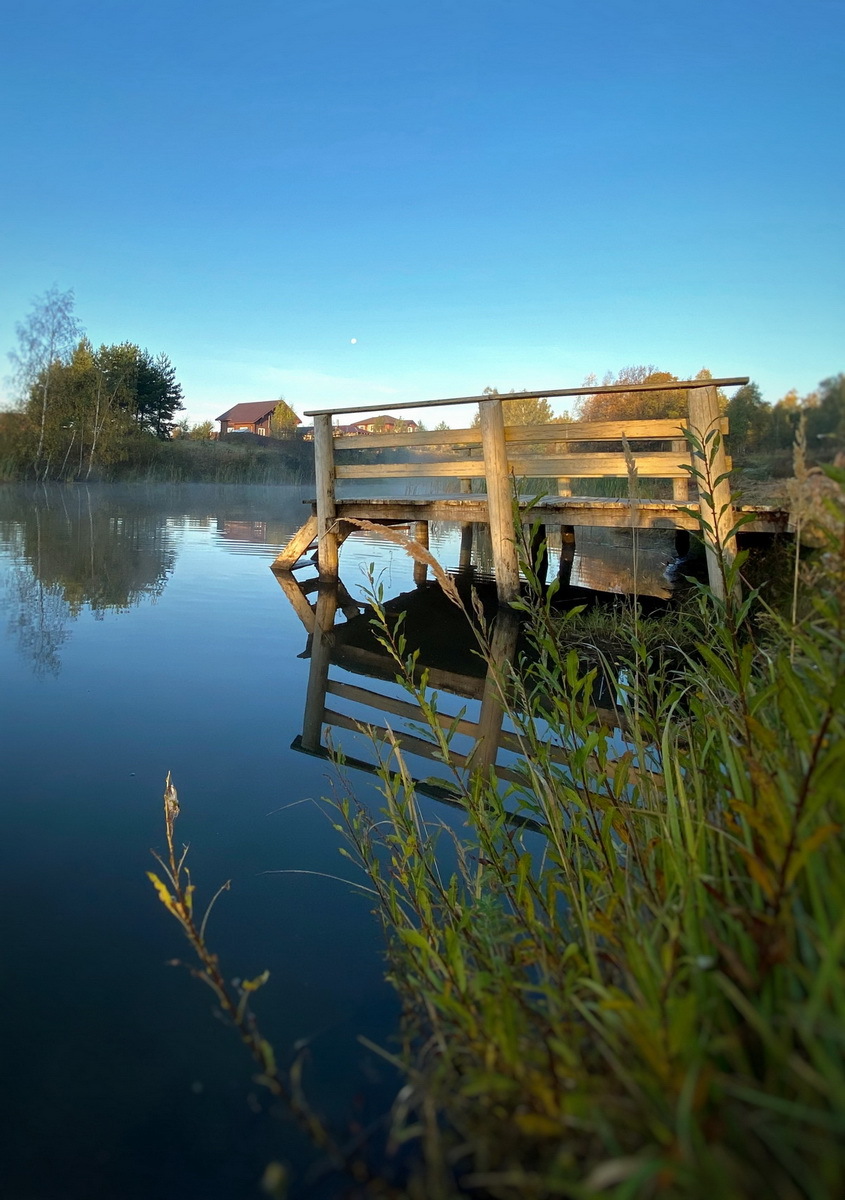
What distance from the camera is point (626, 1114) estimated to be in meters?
0.63

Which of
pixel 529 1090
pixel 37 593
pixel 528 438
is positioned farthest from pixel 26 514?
pixel 529 1090

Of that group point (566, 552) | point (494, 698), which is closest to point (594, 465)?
point (566, 552)

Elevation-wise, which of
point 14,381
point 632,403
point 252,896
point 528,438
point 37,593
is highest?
point 14,381

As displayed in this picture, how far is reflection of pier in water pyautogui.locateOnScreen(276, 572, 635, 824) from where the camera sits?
9.26ft

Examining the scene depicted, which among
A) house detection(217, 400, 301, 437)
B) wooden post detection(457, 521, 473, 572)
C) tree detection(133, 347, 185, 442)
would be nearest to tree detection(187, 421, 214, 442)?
tree detection(133, 347, 185, 442)

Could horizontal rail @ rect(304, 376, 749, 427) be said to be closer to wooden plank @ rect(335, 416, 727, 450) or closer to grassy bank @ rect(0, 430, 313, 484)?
wooden plank @ rect(335, 416, 727, 450)

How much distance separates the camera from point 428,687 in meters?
4.42

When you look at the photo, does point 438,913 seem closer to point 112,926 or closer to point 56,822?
point 112,926

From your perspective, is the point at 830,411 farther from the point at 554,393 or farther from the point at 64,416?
the point at 64,416

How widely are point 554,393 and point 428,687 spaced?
9.81ft

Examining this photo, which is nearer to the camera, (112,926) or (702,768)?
(702,768)

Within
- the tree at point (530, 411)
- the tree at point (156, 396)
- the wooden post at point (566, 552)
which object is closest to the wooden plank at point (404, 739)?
the wooden post at point (566, 552)

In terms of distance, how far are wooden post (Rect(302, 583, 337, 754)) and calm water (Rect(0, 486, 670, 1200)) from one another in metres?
0.09

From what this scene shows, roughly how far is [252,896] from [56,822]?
837 mm
